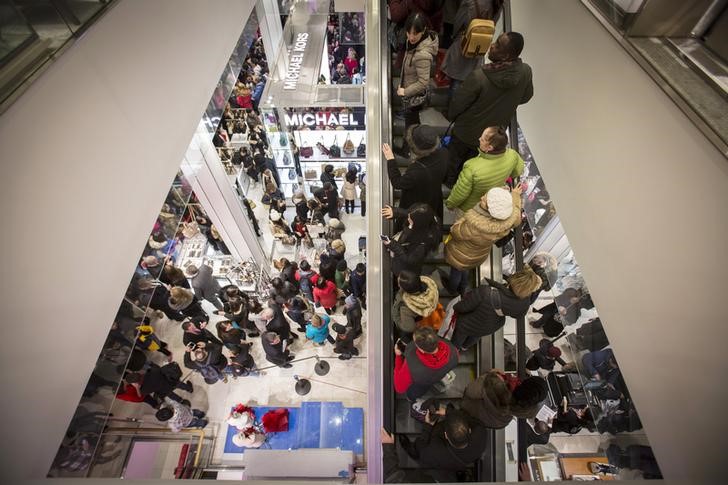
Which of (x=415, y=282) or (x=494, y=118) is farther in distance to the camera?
(x=494, y=118)

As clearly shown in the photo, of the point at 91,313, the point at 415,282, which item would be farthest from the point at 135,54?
the point at 415,282

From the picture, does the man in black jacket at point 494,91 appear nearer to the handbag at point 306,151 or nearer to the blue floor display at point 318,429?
the blue floor display at point 318,429

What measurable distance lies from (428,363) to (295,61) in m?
8.63

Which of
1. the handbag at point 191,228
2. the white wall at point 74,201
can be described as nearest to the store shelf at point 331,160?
the handbag at point 191,228

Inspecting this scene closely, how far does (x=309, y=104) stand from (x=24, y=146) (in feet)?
18.7

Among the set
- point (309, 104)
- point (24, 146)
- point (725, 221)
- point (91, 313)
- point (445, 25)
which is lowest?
point (91, 313)

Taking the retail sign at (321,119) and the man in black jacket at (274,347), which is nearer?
the man in black jacket at (274,347)

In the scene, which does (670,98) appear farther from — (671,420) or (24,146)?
(24,146)

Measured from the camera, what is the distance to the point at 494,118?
3.31m

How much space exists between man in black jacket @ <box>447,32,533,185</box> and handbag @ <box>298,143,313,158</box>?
5.60 meters

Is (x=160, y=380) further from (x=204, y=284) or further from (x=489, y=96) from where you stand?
(x=489, y=96)

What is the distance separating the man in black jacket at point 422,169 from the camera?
2.92 metres

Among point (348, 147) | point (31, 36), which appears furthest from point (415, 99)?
point (348, 147)

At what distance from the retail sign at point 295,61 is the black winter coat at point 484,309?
22.0ft
